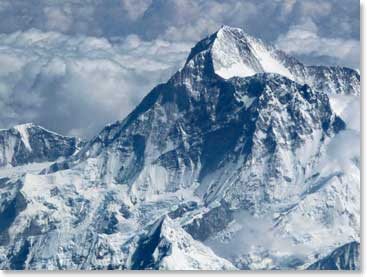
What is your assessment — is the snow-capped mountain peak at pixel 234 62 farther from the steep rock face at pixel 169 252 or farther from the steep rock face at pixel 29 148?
the steep rock face at pixel 169 252

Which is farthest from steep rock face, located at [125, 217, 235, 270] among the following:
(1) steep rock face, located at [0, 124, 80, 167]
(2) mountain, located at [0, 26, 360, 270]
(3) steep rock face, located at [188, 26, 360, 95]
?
(1) steep rock face, located at [0, 124, 80, 167]

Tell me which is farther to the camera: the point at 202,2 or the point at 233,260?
the point at 233,260

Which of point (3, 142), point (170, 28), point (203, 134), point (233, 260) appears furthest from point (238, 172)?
point (170, 28)

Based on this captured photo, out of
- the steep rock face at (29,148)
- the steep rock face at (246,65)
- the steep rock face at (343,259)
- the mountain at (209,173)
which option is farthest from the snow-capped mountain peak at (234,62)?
the steep rock face at (343,259)

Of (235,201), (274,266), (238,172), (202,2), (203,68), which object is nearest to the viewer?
(202,2)

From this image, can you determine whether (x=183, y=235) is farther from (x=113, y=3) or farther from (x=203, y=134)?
(x=203, y=134)
